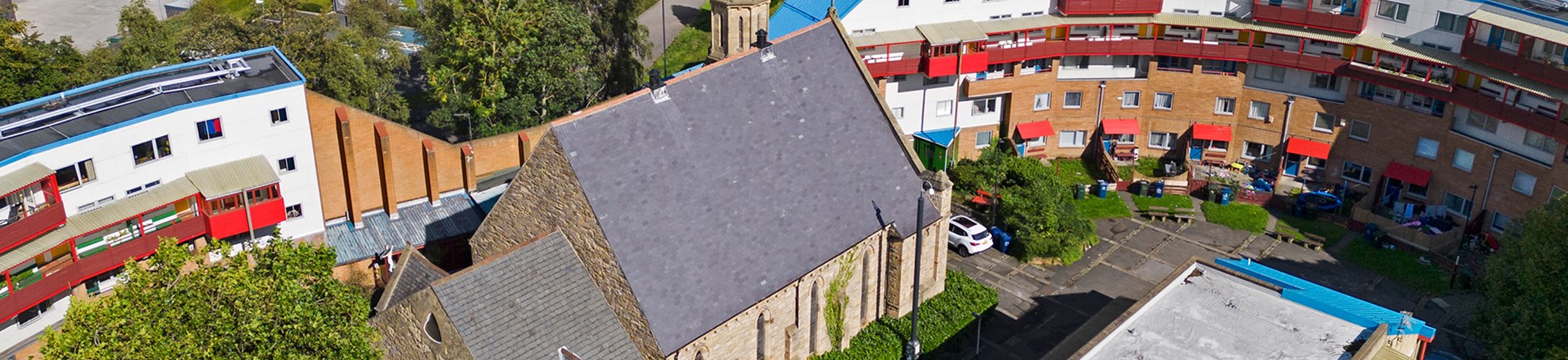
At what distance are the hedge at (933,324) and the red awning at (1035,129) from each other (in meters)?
18.5

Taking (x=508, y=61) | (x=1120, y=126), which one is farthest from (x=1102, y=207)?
(x=508, y=61)

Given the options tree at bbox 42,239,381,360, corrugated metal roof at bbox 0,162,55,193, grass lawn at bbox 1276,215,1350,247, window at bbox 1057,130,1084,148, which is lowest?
grass lawn at bbox 1276,215,1350,247

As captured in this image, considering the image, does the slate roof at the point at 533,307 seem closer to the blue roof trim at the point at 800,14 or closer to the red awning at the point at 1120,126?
the blue roof trim at the point at 800,14

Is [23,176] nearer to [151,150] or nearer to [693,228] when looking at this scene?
[151,150]

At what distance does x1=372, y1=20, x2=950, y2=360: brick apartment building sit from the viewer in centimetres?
4544

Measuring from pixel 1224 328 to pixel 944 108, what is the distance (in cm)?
3158

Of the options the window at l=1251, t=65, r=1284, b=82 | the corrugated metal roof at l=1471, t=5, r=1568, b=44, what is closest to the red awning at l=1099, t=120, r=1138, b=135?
the window at l=1251, t=65, r=1284, b=82

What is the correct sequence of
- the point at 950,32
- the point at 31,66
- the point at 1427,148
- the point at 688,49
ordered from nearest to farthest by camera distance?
1. the point at 31,66
2. the point at 1427,148
3. the point at 950,32
4. the point at 688,49

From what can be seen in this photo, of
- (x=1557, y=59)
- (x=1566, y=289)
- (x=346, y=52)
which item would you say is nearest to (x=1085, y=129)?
(x=1557, y=59)

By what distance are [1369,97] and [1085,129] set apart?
53.2 ft

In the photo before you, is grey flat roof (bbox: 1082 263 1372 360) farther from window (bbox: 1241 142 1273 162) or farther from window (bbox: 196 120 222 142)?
window (bbox: 196 120 222 142)

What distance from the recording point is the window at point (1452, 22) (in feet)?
224

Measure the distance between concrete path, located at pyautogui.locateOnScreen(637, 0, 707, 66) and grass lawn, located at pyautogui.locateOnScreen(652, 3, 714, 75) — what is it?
59cm

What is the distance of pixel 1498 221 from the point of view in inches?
2756
